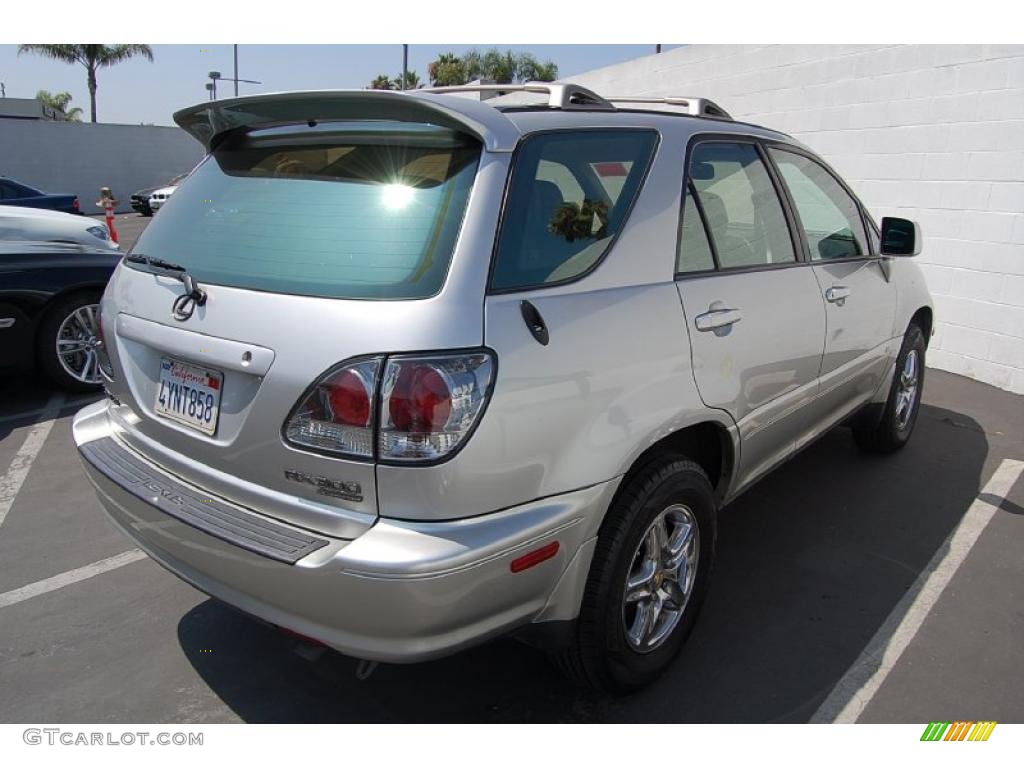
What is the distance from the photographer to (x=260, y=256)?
2.25 m

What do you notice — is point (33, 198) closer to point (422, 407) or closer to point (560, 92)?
point (560, 92)

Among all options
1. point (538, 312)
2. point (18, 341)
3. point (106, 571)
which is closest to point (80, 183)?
point (18, 341)

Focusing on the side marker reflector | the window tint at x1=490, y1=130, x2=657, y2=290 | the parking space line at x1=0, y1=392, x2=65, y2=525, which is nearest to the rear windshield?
the window tint at x1=490, y1=130, x2=657, y2=290

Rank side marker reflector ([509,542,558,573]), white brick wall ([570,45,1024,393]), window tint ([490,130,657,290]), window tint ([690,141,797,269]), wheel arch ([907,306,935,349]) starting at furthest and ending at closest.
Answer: white brick wall ([570,45,1024,393]) → wheel arch ([907,306,935,349]) → window tint ([690,141,797,269]) → window tint ([490,130,657,290]) → side marker reflector ([509,542,558,573])

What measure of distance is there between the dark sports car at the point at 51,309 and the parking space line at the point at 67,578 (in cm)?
273

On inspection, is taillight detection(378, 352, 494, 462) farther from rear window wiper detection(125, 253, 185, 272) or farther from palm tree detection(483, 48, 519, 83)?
palm tree detection(483, 48, 519, 83)

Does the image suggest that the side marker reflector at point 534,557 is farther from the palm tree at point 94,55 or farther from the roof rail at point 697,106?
the palm tree at point 94,55

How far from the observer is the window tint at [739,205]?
113 inches

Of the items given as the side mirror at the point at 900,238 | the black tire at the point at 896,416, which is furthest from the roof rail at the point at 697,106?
the black tire at the point at 896,416

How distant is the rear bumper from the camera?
6.17 ft

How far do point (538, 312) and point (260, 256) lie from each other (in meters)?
0.82

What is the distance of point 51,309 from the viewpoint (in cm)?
571

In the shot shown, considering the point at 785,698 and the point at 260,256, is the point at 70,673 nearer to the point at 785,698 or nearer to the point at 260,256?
the point at 260,256

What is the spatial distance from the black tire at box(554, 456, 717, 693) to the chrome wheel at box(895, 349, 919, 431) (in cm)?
263
